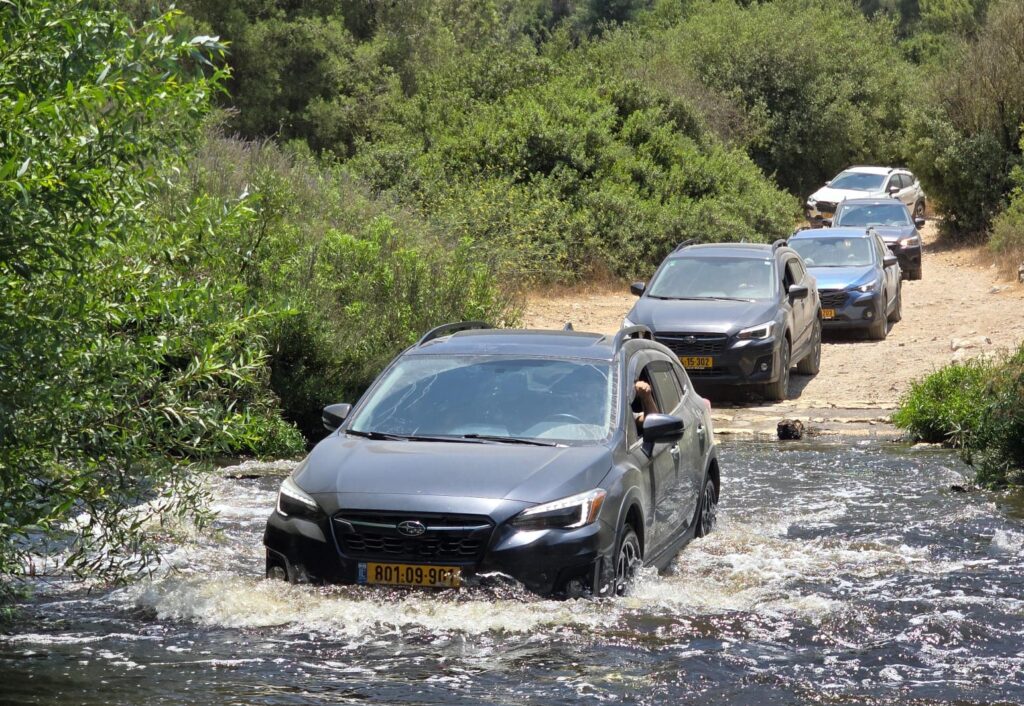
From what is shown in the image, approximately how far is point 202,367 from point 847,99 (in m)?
40.8

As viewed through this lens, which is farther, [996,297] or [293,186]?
[996,297]

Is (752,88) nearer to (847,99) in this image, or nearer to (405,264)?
(847,99)

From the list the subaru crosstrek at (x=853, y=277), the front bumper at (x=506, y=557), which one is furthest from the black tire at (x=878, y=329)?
the front bumper at (x=506, y=557)

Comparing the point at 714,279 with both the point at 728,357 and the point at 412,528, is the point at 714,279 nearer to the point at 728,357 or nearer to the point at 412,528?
the point at 728,357

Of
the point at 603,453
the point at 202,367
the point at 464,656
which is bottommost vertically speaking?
the point at 464,656

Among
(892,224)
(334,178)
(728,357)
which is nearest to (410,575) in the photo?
(728,357)

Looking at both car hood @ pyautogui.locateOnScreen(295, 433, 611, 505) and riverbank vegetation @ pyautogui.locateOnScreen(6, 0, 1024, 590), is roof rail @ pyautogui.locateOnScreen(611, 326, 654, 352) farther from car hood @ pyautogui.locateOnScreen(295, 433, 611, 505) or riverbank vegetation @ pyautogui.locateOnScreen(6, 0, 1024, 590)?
riverbank vegetation @ pyautogui.locateOnScreen(6, 0, 1024, 590)

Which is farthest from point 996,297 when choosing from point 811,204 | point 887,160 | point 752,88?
point 887,160

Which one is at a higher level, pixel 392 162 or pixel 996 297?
pixel 392 162

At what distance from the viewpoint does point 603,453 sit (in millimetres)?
7434

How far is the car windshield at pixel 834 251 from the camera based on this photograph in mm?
22891

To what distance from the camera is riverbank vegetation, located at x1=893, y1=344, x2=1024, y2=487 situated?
1151cm

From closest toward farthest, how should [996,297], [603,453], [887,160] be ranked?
[603,453]
[996,297]
[887,160]

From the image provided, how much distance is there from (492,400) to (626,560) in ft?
4.42
